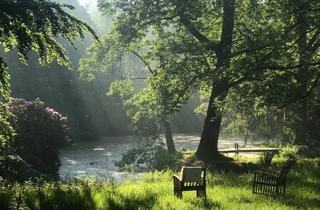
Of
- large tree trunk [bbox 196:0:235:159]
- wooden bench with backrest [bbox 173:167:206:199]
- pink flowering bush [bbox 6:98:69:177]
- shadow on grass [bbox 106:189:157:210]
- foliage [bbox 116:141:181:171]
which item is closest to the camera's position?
shadow on grass [bbox 106:189:157:210]

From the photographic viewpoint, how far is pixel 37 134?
886 inches

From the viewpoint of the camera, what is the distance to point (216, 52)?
2431cm

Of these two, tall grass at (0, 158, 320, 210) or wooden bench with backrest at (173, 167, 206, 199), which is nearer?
tall grass at (0, 158, 320, 210)

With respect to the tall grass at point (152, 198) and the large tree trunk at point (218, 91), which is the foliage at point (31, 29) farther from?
the large tree trunk at point (218, 91)

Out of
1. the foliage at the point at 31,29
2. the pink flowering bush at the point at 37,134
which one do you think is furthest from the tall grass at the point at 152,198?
the pink flowering bush at the point at 37,134

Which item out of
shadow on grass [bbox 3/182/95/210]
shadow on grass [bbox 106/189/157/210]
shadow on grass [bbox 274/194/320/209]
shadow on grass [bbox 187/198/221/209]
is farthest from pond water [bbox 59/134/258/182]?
shadow on grass [bbox 274/194/320/209]

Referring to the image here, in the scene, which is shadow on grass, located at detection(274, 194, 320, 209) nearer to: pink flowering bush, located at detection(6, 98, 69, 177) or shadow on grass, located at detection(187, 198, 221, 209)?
shadow on grass, located at detection(187, 198, 221, 209)

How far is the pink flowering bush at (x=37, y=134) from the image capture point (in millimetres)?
21922

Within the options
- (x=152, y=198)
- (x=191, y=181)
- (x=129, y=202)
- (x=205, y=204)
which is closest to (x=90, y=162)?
(x=191, y=181)

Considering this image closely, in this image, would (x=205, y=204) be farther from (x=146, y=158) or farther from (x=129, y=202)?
(x=146, y=158)

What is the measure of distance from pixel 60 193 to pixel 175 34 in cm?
1722

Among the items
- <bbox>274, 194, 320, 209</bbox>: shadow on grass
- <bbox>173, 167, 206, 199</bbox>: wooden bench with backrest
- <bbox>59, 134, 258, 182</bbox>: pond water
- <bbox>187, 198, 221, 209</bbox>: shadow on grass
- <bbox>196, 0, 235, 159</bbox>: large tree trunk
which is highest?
<bbox>196, 0, 235, 159</bbox>: large tree trunk

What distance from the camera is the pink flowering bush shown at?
21922mm

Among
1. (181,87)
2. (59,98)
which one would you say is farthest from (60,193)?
(59,98)
